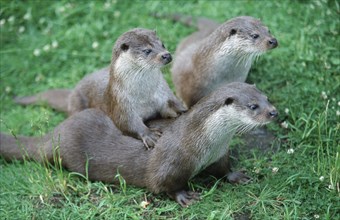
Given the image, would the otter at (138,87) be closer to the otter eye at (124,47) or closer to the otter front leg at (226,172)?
the otter eye at (124,47)

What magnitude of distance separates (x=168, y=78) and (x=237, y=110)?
5.68ft

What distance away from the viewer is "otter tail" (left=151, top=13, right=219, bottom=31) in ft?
18.1

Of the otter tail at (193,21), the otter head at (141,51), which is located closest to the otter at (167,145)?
the otter head at (141,51)

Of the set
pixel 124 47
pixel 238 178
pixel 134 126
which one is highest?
pixel 124 47

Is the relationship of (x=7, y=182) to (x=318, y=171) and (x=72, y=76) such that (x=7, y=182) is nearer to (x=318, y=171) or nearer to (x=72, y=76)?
(x=72, y=76)

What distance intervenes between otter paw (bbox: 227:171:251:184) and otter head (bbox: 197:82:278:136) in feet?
1.39

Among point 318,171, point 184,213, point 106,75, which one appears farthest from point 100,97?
point 318,171

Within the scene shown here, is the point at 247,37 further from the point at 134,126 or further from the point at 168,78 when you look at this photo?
the point at 168,78

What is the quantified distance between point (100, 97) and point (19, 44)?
1986 millimetres

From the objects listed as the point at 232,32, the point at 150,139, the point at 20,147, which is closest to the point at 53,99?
the point at 20,147

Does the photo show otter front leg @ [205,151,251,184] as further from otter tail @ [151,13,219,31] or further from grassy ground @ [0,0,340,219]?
otter tail @ [151,13,219,31]

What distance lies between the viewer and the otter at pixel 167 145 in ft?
11.9

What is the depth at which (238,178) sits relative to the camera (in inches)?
156

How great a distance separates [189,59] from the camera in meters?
4.84
